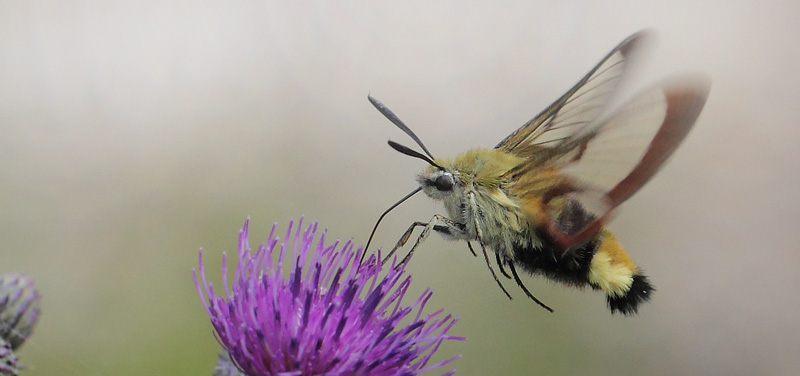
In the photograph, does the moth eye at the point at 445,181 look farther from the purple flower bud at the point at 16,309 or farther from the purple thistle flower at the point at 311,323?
the purple flower bud at the point at 16,309

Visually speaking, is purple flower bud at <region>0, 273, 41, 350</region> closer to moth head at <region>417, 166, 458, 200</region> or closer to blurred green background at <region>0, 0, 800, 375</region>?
moth head at <region>417, 166, 458, 200</region>

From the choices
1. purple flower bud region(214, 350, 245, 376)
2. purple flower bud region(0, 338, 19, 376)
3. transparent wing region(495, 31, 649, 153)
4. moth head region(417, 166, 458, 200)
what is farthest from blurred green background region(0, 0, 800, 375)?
transparent wing region(495, 31, 649, 153)

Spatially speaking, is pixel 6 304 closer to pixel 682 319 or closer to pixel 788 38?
Answer: pixel 682 319

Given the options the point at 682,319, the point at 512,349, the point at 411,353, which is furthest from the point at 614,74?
the point at 682,319

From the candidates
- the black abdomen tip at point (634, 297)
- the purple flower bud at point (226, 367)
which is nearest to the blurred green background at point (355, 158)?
the purple flower bud at point (226, 367)

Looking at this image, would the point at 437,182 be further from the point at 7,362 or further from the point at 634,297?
the point at 7,362

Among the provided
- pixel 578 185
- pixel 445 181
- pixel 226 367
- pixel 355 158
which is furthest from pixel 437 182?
pixel 355 158
